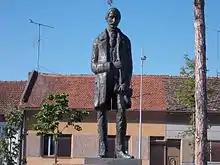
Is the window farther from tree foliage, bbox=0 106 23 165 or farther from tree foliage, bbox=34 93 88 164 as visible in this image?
tree foliage, bbox=34 93 88 164

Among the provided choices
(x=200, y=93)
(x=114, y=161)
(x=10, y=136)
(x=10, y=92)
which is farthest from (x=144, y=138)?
(x=114, y=161)

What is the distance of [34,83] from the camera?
4272 cm

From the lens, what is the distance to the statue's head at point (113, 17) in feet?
38.7

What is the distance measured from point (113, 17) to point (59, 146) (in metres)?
28.9

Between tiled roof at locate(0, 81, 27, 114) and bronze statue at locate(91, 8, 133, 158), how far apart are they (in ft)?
96.3

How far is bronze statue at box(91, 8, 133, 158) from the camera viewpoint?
11.5 meters

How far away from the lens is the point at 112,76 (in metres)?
11.6

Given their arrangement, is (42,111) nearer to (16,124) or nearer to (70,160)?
(16,124)

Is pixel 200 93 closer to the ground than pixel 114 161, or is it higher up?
higher up

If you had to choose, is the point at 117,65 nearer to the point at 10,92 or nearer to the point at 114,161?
the point at 114,161

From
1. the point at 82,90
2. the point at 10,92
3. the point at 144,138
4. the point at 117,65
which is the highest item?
the point at 82,90

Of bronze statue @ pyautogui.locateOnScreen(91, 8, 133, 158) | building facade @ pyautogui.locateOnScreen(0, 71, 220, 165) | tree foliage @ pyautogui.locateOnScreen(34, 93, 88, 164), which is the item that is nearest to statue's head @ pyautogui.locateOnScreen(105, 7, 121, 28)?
bronze statue @ pyautogui.locateOnScreen(91, 8, 133, 158)

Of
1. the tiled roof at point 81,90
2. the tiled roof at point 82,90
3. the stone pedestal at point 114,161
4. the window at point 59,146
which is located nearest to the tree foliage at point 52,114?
the window at point 59,146

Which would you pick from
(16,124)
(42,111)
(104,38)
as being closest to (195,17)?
(104,38)
